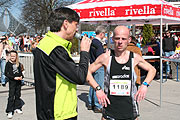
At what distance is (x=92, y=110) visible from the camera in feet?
20.7

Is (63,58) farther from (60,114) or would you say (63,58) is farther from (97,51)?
(97,51)

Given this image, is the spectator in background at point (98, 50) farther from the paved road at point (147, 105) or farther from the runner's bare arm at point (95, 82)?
the runner's bare arm at point (95, 82)

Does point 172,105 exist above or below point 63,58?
below

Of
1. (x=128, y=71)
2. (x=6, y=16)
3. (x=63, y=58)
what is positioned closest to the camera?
(x=63, y=58)

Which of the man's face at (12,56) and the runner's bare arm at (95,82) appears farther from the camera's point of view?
the man's face at (12,56)

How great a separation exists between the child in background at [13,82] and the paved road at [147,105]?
19 centimetres

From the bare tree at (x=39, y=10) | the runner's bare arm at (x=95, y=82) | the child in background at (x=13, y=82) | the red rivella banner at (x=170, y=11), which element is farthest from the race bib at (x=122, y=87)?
the bare tree at (x=39, y=10)

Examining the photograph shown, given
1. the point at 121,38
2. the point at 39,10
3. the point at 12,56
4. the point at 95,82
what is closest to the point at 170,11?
the point at 12,56

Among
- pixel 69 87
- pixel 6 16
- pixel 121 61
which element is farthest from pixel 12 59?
pixel 6 16

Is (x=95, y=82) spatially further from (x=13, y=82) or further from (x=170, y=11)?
(x=170, y=11)

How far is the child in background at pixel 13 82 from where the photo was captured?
5.82 meters

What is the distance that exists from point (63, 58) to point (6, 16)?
10.4m

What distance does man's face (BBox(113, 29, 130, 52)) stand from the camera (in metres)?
3.10

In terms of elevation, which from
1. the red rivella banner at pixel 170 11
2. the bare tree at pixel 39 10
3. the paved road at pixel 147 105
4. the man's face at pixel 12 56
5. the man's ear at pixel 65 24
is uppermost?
the bare tree at pixel 39 10
